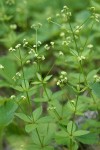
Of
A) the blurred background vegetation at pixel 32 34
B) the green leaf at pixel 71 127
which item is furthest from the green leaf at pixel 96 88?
the blurred background vegetation at pixel 32 34

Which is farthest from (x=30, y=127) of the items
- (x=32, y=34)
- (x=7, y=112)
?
(x=32, y=34)

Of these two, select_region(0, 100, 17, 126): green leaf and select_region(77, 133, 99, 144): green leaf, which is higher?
select_region(0, 100, 17, 126): green leaf

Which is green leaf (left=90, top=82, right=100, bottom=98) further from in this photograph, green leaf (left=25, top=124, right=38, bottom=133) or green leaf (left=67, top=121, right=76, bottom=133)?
green leaf (left=25, top=124, right=38, bottom=133)

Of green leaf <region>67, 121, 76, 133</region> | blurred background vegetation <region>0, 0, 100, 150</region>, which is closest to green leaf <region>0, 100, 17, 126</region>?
blurred background vegetation <region>0, 0, 100, 150</region>

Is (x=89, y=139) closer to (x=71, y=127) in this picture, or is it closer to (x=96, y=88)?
(x=71, y=127)

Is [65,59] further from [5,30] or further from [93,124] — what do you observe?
[5,30]

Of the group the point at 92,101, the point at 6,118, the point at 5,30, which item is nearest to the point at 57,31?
the point at 5,30

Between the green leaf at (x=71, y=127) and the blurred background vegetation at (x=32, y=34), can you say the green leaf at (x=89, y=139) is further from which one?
the blurred background vegetation at (x=32, y=34)

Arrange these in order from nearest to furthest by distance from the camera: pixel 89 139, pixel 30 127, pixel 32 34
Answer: pixel 30 127
pixel 89 139
pixel 32 34

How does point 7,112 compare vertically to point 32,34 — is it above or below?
below
